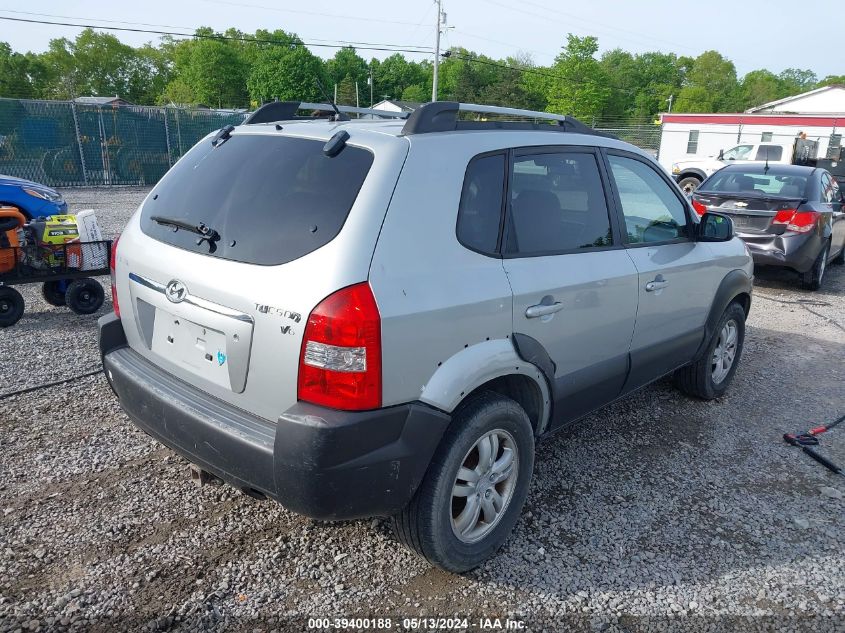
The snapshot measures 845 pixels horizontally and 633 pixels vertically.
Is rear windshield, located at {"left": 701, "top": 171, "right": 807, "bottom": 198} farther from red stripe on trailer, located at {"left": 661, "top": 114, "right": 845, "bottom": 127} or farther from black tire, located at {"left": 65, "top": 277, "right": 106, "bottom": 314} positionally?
red stripe on trailer, located at {"left": 661, "top": 114, "right": 845, "bottom": 127}

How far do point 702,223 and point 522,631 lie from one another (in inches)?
109

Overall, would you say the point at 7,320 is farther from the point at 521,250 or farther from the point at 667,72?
the point at 667,72

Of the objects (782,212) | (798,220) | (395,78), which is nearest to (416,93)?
(395,78)

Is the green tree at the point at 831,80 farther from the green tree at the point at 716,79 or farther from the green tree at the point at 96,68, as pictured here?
the green tree at the point at 96,68

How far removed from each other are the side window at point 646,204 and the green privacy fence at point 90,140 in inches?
653

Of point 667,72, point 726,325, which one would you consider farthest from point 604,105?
point 726,325

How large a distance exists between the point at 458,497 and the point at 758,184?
319 inches

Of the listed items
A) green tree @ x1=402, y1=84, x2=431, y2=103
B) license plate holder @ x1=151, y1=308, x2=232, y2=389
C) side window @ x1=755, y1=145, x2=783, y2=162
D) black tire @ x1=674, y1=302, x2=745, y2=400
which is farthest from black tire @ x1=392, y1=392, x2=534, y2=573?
green tree @ x1=402, y1=84, x2=431, y2=103

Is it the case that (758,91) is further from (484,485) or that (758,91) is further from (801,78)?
(484,485)

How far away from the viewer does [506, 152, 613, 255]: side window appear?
287 cm

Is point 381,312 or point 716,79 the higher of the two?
point 716,79

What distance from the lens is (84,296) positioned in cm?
611

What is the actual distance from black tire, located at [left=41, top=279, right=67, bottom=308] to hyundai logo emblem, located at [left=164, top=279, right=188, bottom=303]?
439cm

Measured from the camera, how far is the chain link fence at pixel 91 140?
16094 mm
